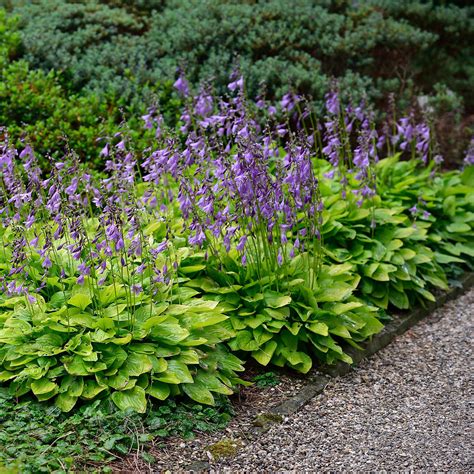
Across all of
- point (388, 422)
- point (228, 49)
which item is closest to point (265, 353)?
point (388, 422)

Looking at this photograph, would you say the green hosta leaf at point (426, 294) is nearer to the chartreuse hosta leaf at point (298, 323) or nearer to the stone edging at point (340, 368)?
the stone edging at point (340, 368)

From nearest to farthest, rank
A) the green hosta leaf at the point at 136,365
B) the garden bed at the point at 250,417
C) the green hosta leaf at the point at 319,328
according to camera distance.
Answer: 1. the garden bed at the point at 250,417
2. the green hosta leaf at the point at 136,365
3. the green hosta leaf at the point at 319,328

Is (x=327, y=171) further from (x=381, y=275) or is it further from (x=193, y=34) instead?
(x=193, y=34)

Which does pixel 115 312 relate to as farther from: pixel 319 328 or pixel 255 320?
pixel 319 328

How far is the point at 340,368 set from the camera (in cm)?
501

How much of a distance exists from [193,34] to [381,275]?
3967 millimetres

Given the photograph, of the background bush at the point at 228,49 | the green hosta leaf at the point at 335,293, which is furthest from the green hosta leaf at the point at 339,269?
the background bush at the point at 228,49

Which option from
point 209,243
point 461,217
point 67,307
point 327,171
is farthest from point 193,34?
point 67,307

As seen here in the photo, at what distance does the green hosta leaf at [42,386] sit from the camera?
4.01 meters

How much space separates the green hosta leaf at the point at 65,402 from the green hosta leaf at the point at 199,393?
596mm

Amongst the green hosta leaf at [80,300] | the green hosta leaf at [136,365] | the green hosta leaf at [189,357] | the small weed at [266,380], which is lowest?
the small weed at [266,380]

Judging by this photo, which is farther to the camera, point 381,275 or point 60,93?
point 60,93

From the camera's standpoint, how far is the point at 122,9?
30.9ft

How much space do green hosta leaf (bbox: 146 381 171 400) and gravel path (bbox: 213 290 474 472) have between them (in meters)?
0.47
